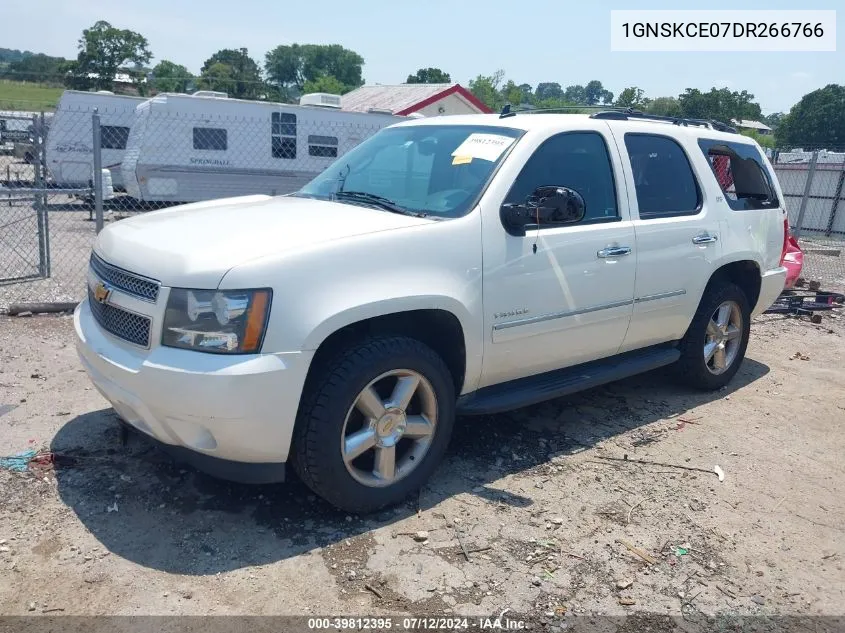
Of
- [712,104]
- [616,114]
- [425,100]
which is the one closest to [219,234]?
[616,114]

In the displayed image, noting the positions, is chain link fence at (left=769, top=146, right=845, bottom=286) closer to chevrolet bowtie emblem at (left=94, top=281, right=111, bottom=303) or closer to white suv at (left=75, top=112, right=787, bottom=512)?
white suv at (left=75, top=112, right=787, bottom=512)

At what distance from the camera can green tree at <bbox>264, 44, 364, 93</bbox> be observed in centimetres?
10875

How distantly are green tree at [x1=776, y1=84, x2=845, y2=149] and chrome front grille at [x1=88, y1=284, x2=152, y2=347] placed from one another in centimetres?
6223

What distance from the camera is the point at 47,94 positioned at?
6431 centimetres

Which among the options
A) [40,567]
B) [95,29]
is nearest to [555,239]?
[40,567]

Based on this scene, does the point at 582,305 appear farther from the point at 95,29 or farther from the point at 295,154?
the point at 95,29

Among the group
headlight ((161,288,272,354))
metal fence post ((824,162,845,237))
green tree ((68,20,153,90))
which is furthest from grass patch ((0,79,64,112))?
headlight ((161,288,272,354))

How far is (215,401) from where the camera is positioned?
283 cm

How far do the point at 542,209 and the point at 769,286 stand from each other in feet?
9.44

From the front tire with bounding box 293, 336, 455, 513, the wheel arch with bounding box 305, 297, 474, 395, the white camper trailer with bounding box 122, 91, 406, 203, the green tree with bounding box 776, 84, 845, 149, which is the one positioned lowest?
the front tire with bounding box 293, 336, 455, 513

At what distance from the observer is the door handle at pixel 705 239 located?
476cm

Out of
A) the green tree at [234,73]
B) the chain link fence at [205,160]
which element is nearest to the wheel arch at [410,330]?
the chain link fence at [205,160]

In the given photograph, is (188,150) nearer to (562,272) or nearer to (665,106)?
(562,272)

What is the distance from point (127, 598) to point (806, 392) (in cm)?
512
